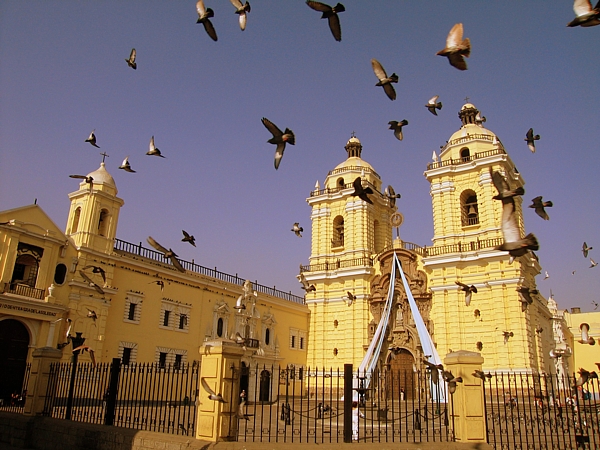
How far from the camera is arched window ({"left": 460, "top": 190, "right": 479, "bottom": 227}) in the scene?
29344mm

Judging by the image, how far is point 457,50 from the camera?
8.38 m

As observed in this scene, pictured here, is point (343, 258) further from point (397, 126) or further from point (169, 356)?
point (397, 126)

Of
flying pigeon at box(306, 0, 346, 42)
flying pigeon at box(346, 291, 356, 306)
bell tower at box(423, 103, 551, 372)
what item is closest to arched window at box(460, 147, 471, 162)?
bell tower at box(423, 103, 551, 372)

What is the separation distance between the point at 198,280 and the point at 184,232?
47.0 ft

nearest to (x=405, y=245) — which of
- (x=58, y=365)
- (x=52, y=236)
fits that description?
(x=52, y=236)

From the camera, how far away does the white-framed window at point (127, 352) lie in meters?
22.9

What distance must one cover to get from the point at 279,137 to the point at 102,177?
16629 mm

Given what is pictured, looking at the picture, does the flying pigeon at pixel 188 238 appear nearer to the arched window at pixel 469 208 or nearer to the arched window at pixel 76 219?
the arched window at pixel 76 219

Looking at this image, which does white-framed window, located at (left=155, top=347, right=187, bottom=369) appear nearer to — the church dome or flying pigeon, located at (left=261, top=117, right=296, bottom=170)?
the church dome

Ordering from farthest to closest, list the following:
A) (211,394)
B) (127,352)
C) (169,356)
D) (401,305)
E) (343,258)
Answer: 1. (343,258)
2. (401,305)
3. (169,356)
4. (127,352)
5. (211,394)

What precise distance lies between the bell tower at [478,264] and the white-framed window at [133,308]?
16420 millimetres

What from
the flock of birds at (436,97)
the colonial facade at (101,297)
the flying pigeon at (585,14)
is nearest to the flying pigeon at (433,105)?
the flock of birds at (436,97)

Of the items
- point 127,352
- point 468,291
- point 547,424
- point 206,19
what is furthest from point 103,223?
point 547,424

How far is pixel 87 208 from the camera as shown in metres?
22.9
